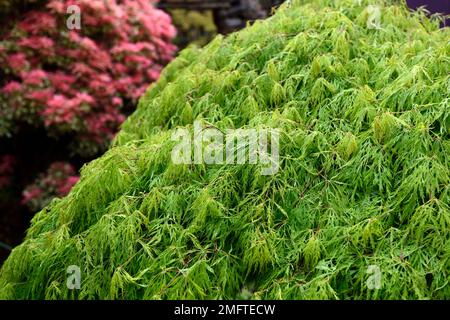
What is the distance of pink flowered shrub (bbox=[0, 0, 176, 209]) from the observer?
4902 mm

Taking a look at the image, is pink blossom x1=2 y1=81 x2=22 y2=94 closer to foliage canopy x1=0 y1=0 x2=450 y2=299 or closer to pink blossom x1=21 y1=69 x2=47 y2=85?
pink blossom x1=21 y1=69 x2=47 y2=85

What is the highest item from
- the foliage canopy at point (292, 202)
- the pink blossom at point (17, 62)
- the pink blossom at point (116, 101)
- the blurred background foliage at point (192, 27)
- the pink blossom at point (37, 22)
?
the blurred background foliage at point (192, 27)

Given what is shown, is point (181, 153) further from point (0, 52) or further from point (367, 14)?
point (0, 52)

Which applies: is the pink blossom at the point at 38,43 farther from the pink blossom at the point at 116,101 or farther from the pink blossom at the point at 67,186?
the pink blossom at the point at 67,186

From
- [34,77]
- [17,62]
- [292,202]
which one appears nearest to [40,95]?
[34,77]

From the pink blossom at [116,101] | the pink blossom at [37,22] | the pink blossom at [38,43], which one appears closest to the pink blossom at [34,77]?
the pink blossom at [38,43]

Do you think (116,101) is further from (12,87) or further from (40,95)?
(12,87)

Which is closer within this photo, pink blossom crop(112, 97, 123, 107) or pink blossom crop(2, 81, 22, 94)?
pink blossom crop(2, 81, 22, 94)

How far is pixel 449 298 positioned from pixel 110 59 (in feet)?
11.5

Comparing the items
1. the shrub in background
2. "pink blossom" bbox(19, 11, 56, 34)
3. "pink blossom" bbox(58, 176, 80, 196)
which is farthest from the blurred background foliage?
"pink blossom" bbox(58, 176, 80, 196)

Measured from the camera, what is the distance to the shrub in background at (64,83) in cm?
491

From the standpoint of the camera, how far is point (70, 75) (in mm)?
5086

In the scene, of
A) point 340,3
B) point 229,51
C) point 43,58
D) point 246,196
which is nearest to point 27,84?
point 43,58

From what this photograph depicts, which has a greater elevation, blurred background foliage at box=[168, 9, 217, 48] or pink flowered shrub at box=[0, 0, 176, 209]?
blurred background foliage at box=[168, 9, 217, 48]
